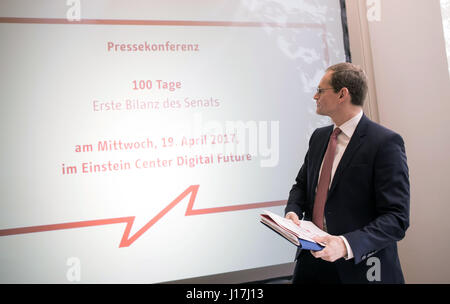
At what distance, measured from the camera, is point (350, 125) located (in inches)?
61.4

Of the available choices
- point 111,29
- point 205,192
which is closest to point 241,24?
point 111,29

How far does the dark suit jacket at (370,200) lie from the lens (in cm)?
131

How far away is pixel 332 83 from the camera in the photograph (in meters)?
1.59

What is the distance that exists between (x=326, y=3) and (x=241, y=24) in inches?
29.9

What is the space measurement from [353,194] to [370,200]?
8cm

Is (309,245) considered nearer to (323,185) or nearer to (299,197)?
(323,185)

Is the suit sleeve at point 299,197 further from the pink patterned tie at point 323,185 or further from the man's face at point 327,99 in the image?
the man's face at point 327,99

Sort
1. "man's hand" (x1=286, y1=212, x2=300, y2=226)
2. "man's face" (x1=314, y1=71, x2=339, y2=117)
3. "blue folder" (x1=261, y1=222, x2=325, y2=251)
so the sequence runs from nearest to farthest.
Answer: "blue folder" (x1=261, y1=222, x2=325, y2=251) → "man's hand" (x1=286, y1=212, x2=300, y2=226) → "man's face" (x1=314, y1=71, x2=339, y2=117)

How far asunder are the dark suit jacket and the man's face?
149 mm

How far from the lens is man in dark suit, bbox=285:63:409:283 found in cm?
131

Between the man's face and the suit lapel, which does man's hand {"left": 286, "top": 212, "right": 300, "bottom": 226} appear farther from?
the man's face

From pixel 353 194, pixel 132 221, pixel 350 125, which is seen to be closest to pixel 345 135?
pixel 350 125

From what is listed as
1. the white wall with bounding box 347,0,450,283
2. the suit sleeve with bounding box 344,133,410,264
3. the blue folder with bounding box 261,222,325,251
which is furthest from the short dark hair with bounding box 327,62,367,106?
the white wall with bounding box 347,0,450,283
